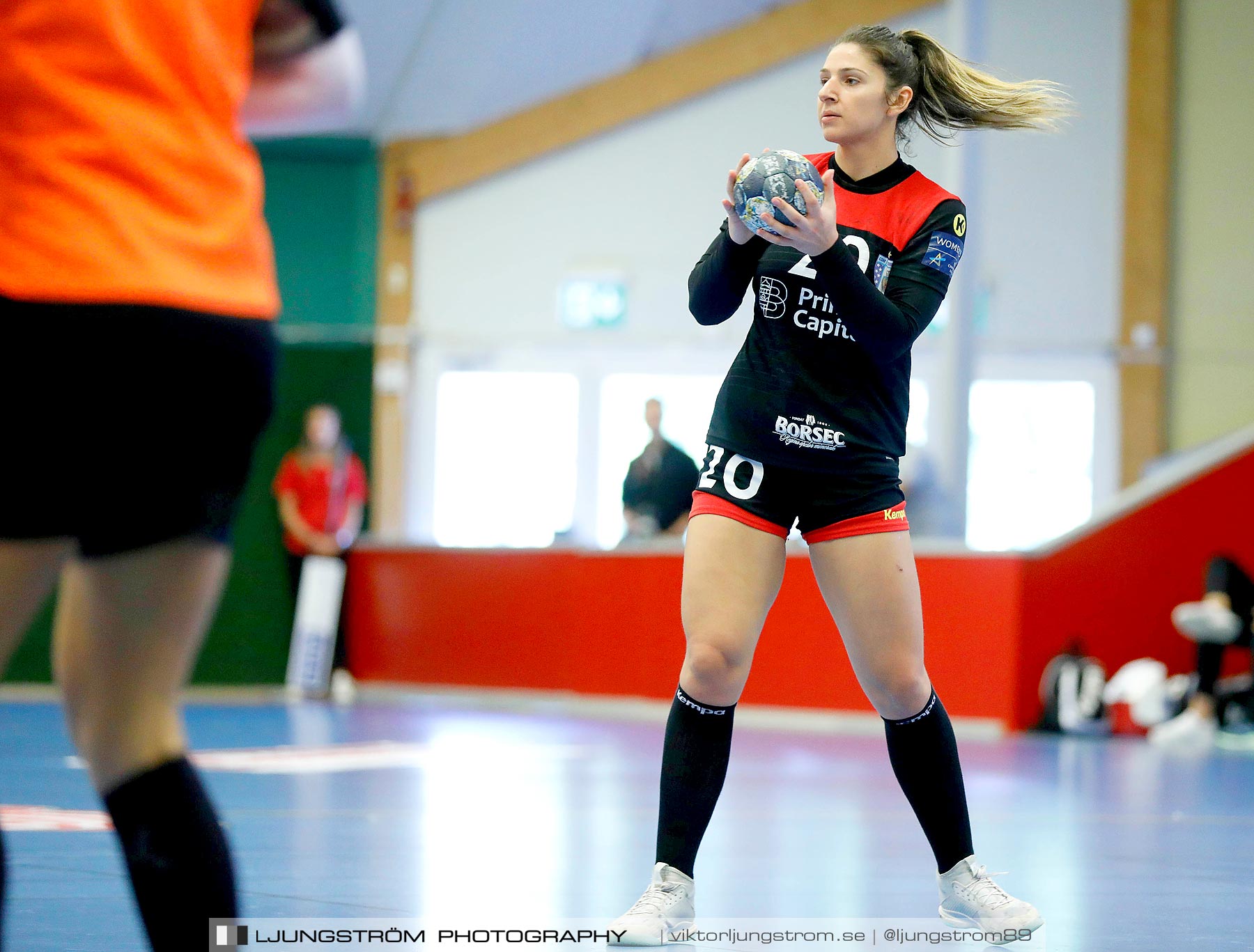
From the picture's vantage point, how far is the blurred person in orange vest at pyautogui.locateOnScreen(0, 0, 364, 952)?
153 cm

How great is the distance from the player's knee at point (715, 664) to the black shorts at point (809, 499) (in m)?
0.24

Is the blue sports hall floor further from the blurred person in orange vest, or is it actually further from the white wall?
the white wall

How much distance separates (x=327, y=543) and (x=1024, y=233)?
22.1 ft

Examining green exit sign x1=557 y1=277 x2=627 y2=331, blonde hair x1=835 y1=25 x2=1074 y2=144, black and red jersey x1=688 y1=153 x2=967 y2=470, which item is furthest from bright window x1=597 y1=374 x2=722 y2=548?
black and red jersey x1=688 y1=153 x2=967 y2=470

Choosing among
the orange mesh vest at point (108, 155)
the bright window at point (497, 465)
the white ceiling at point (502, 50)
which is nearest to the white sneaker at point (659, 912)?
the orange mesh vest at point (108, 155)

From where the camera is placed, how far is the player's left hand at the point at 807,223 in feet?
9.00

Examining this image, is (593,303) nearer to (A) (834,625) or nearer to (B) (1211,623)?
(A) (834,625)

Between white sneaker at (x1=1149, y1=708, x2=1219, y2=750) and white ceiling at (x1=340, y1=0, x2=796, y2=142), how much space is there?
27.1ft

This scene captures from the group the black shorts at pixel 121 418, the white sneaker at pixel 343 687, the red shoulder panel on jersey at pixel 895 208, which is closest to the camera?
the black shorts at pixel 121 418

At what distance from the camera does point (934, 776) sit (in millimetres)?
3096

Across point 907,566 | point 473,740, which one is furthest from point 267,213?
point 907,566

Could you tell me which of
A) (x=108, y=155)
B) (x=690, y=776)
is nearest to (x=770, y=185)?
(x=690, y=776)

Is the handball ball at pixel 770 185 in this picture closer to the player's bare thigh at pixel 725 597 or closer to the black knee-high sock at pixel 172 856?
the player's bare thigh at pixel 725 597

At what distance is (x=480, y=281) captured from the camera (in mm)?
14672
